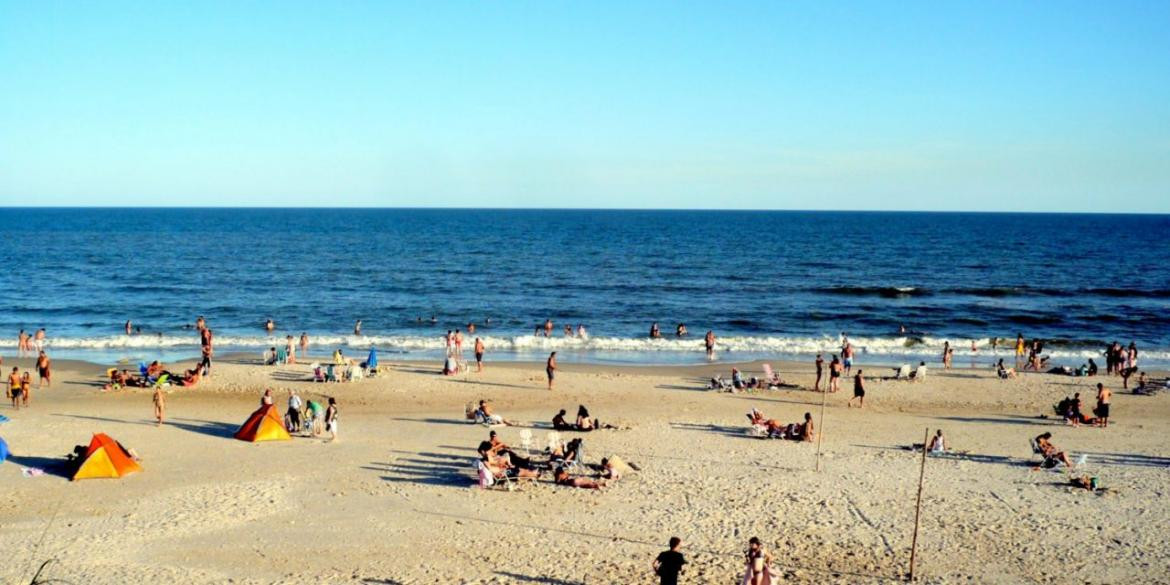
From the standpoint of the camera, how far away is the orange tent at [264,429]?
20641mm

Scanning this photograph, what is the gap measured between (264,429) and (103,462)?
3.67m

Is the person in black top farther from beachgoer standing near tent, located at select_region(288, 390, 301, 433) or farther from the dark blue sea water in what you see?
the dark blue sea water

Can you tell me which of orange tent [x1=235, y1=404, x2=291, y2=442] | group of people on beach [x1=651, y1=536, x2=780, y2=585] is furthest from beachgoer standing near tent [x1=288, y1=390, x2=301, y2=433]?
group of people on beach [x1=651, y1=536, x2=780, y2=585]

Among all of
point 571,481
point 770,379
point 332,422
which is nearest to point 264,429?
point 332,422

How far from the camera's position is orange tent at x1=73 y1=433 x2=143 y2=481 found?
17656 mm

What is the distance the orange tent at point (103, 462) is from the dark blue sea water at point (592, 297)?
58.3 feet

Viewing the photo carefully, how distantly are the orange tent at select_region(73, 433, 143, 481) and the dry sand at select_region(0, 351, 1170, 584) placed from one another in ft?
0.93

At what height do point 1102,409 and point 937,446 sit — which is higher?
point 1102,409

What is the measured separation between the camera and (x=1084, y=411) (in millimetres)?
25328

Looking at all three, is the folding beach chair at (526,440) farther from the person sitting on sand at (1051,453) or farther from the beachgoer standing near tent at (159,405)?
the person sitting on sand at (1051,453)

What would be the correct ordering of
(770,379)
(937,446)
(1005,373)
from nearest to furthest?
1. (937,446)
2. (770,379)
3. (1005,373)

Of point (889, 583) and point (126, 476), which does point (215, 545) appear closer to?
point (126, 476)

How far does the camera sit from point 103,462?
58.2ft

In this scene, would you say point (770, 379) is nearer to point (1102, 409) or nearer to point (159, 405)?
point (1102, 409)
